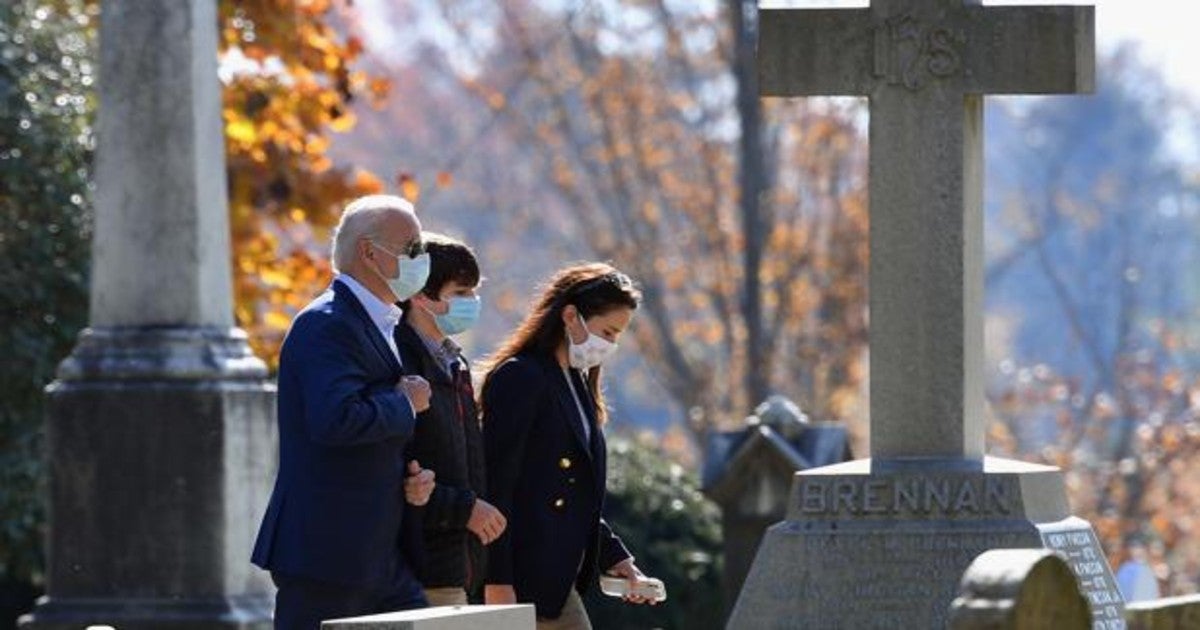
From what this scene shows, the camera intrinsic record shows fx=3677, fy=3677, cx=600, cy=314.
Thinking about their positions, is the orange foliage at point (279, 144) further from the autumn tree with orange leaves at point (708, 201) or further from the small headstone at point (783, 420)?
the autumn tree with orange leaves at point (708, 201)

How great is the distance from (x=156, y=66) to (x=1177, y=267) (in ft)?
207

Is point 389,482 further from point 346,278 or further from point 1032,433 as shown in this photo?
point 1032,433

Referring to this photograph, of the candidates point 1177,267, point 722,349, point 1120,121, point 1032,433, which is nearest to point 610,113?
point 722,349

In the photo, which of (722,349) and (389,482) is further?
(722,349)

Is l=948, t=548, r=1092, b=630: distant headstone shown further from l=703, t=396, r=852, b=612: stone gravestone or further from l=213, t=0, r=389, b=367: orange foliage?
l=213, t=0, r=389, b=367: orange foliage

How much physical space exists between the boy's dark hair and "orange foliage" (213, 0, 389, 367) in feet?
31.0

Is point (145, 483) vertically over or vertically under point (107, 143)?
under

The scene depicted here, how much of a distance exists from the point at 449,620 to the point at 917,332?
4083 mm

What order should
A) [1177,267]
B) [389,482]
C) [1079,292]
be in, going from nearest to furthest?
[389,482]
[1079,292]
[1177,267]

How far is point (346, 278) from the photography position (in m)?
9.59

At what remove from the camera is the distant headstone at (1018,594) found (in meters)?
7.67

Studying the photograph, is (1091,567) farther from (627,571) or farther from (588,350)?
(588,350)

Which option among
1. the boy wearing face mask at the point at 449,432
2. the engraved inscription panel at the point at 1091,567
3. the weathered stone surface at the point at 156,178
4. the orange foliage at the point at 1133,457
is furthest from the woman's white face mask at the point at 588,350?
the orange foliage at the point at 1133,457

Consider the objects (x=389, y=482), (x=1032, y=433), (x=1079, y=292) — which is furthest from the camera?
(x=1079, y=292)
